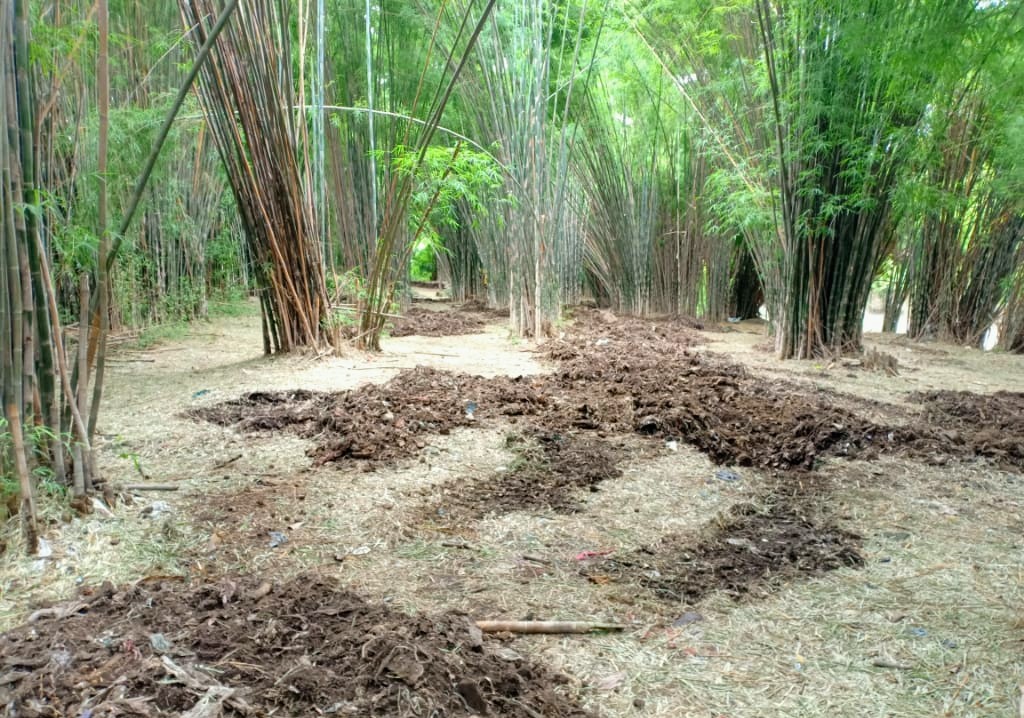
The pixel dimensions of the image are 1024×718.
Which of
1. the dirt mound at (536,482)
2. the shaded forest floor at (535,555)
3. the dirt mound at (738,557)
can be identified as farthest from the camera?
the dirt mound at (536,482)

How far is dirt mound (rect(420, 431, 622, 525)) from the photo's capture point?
1.92m

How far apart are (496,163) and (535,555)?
12.0 feet

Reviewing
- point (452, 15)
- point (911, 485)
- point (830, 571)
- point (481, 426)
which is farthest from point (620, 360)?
point (452, 15)

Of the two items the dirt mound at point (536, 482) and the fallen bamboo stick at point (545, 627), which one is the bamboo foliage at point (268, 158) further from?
the fallen bamboo stick at point (545, 627)

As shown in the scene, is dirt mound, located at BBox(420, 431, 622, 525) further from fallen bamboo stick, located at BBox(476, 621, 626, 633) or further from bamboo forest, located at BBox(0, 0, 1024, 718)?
fallen bamboo stick, located at BBox(476, 621, 626, 633)

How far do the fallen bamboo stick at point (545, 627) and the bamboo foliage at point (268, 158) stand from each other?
2708 mm

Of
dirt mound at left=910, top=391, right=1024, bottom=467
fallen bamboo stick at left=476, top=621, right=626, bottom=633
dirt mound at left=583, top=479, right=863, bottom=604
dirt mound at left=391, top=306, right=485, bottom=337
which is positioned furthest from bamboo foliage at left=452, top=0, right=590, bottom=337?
fallen bamboo stick at left=476, top=621, right=626, bottom=633

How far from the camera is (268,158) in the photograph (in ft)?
11.1

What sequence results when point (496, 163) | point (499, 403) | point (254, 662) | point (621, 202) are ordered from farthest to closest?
point (621, 202), point (496, 163), point (499, 403), point (254, 662)

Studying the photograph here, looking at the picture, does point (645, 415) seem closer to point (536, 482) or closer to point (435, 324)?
point (536, 482)

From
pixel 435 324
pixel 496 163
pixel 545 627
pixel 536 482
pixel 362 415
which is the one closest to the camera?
pixel 545 627

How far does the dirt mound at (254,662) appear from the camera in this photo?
0.94 meters

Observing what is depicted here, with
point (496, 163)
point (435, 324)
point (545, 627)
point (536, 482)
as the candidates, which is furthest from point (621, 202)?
point (545, 627)

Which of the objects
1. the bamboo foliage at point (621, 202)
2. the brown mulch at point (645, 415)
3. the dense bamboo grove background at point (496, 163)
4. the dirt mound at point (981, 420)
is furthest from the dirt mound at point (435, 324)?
the dirt mound at point (981, 420)
